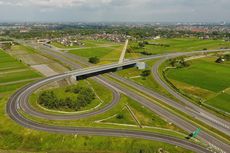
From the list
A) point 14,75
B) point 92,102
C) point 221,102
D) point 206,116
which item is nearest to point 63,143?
point 92,102

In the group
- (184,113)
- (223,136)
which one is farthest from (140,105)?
(223,136)

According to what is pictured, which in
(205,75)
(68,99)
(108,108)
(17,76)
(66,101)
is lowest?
(108,108)

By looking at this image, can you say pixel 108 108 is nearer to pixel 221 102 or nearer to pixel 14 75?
pixel 221 102

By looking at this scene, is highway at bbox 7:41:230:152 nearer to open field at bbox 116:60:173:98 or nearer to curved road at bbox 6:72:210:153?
curved road at bbox 6:72:210:153

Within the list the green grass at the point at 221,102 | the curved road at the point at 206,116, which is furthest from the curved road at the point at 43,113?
the green grass at the point at 221,102

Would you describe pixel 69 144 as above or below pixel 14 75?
below

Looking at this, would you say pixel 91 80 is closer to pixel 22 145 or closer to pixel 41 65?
pixel 41 65
